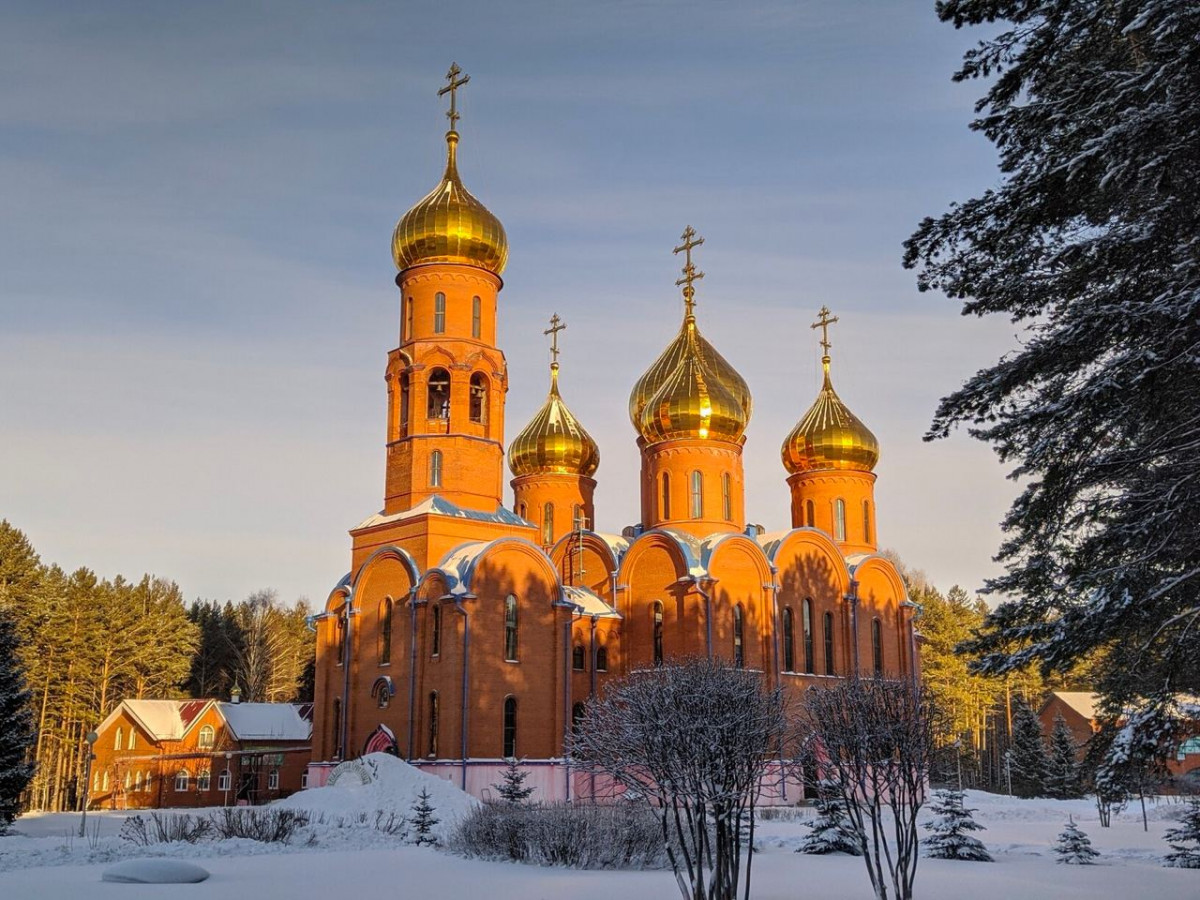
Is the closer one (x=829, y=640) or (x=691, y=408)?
(x=691, y=408)

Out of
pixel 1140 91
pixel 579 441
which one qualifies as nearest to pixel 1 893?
pixel 1140 91

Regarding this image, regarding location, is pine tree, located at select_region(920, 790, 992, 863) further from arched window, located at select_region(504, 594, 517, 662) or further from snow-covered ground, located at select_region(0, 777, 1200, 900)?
arched window, located at select_region(504, 594, 517, 662)

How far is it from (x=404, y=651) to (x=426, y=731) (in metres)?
2.06

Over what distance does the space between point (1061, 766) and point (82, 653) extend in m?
34.3

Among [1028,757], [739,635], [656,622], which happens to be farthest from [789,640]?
[1028,757]

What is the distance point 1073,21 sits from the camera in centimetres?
921

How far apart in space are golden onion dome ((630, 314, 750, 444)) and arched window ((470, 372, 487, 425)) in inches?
247

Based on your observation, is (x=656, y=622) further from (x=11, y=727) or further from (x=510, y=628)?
(x=11, y=727)

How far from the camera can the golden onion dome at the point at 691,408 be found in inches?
1357

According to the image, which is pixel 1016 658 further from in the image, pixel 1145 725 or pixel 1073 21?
pixel 1073 21

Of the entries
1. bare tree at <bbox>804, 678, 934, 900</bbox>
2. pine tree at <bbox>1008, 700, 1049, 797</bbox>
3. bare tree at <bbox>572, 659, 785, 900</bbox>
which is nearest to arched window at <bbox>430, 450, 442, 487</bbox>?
bare tree at <bbox>804, 678, 934, 900</bbox>

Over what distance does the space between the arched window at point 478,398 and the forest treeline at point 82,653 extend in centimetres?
1462

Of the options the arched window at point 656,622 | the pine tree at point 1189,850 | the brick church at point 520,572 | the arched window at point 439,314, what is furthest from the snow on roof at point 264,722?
the pine tree at point 1189,850

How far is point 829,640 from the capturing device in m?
35.1
